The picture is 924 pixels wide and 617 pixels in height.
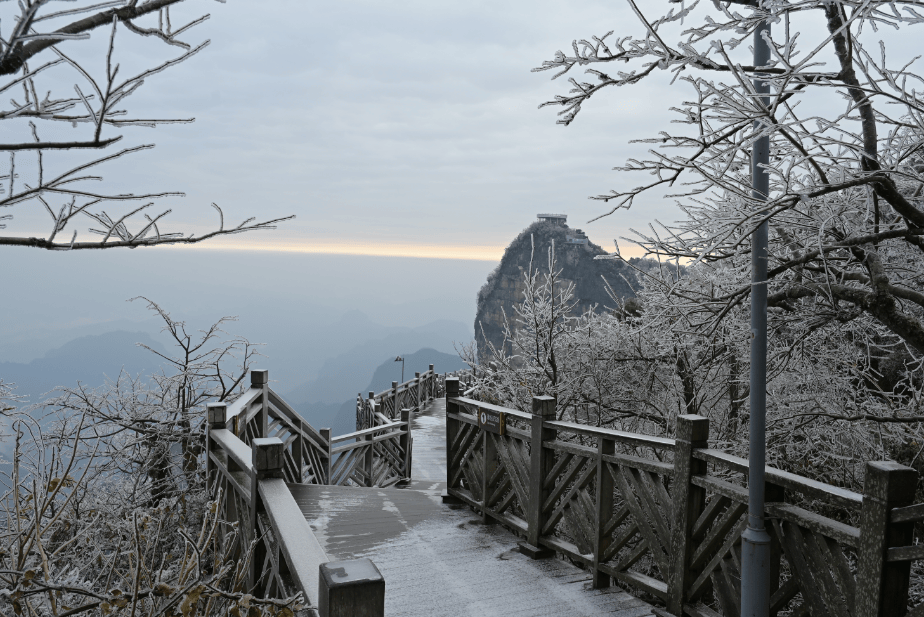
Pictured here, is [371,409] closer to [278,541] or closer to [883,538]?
[278,541]

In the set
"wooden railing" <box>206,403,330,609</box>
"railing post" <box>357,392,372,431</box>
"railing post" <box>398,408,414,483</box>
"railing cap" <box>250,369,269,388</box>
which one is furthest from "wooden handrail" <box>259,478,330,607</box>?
"railing post" <box>357,392,372,431</box>

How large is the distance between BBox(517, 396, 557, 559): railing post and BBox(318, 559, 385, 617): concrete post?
4022 mm

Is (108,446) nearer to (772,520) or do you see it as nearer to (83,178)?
(83,178)

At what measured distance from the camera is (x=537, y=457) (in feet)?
19.3

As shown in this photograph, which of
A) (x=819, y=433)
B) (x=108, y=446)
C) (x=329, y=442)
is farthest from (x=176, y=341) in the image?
(x=819, y=433)

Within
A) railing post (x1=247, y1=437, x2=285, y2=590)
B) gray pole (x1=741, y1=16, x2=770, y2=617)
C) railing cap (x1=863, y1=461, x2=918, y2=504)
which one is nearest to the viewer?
railing cap (x1=863, y1=461, x2=918, y2=504)

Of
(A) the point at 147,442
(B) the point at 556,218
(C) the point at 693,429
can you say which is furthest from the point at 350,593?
(B) the point at 556,218

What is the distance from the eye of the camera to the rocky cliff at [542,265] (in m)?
78.0

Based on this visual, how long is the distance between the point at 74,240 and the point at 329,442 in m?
8.44

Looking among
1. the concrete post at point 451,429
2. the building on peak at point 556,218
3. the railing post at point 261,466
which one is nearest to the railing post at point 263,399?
the concrete post at point 451,429

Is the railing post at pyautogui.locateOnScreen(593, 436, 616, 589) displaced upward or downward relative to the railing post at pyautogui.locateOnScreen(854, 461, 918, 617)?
downward

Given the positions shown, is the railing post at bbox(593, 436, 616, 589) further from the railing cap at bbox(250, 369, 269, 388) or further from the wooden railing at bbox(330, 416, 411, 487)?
the wooden railing at bbox(330, 416, 411, 487)

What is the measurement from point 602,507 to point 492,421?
1829 millimetres

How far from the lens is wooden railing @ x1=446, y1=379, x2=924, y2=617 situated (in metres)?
2.94
